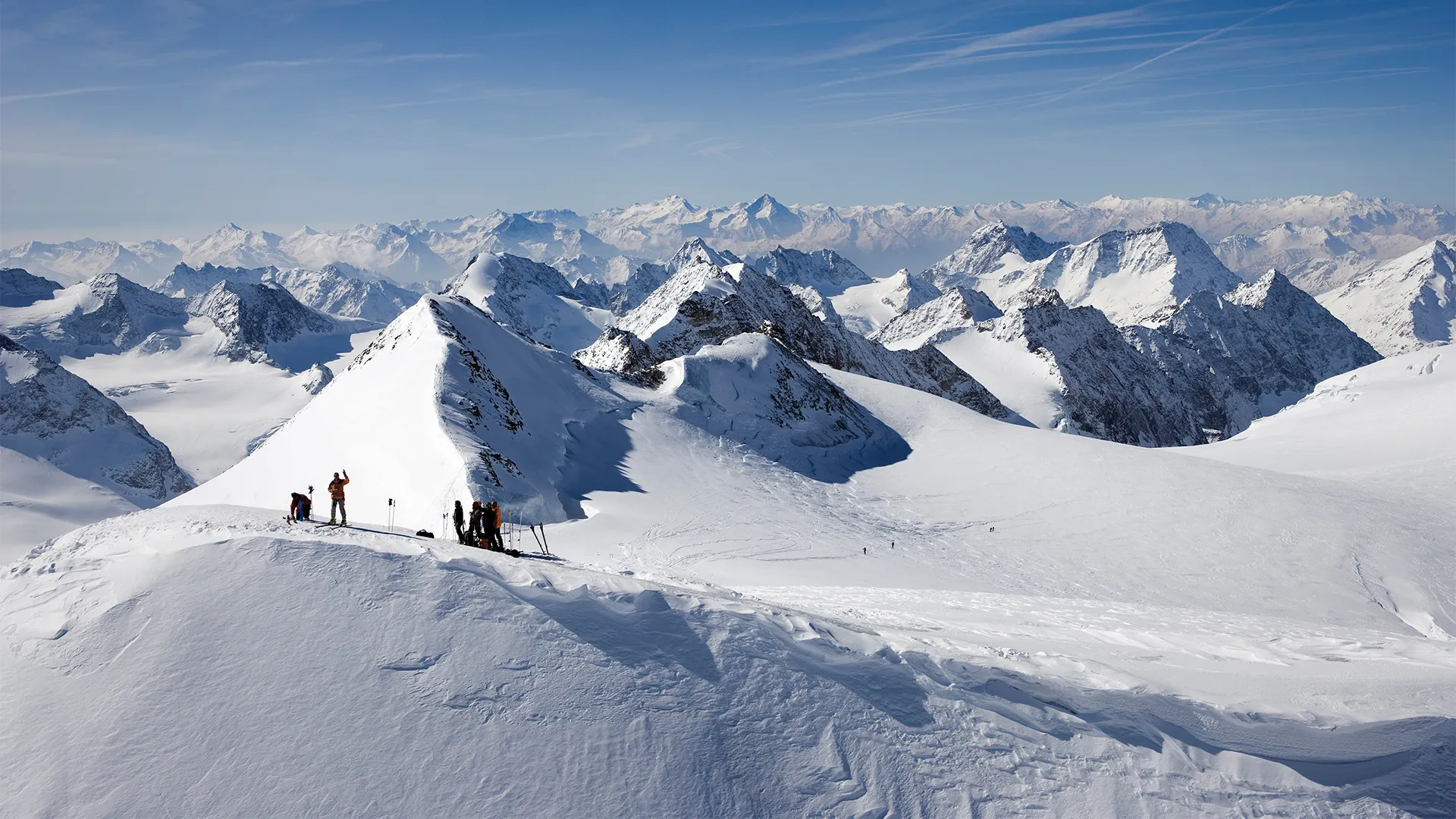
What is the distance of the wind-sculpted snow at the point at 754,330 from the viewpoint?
7456cm

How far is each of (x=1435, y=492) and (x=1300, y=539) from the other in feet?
40.9

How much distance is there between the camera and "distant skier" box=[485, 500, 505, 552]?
18.5 meters

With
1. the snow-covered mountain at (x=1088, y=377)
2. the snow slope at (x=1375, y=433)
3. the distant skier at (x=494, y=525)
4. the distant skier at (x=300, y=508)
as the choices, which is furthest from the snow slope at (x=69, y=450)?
the snow-covered mountain at (x=1088, y=377)

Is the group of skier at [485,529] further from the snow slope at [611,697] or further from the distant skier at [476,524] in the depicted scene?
the snow slope at [611,697]

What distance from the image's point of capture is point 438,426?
3014 centimetres

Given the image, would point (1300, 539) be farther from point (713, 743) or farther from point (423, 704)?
point (423, 704)

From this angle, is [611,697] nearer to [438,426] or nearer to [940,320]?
[438,426]

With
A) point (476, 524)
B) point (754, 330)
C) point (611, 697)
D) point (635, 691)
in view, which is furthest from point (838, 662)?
point (754, 330)

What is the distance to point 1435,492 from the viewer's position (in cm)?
3709

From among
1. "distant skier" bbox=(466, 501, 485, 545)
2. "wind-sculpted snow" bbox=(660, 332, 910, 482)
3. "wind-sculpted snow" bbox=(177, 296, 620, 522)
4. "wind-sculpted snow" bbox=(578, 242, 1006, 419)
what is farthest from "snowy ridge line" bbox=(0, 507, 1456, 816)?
"wind-sculpted snow" bbox=(578, 242, 1006, 419)

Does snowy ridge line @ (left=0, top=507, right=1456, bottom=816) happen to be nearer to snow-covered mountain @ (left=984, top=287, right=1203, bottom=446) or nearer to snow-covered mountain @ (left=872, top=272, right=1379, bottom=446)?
snow-covered mountain @ (left=872, top=272, right=1379, bottom=446)

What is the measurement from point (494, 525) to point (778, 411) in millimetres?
29345

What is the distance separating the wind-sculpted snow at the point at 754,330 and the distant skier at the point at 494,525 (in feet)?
133

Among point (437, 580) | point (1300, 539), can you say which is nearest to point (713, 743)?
point (437, 580)
